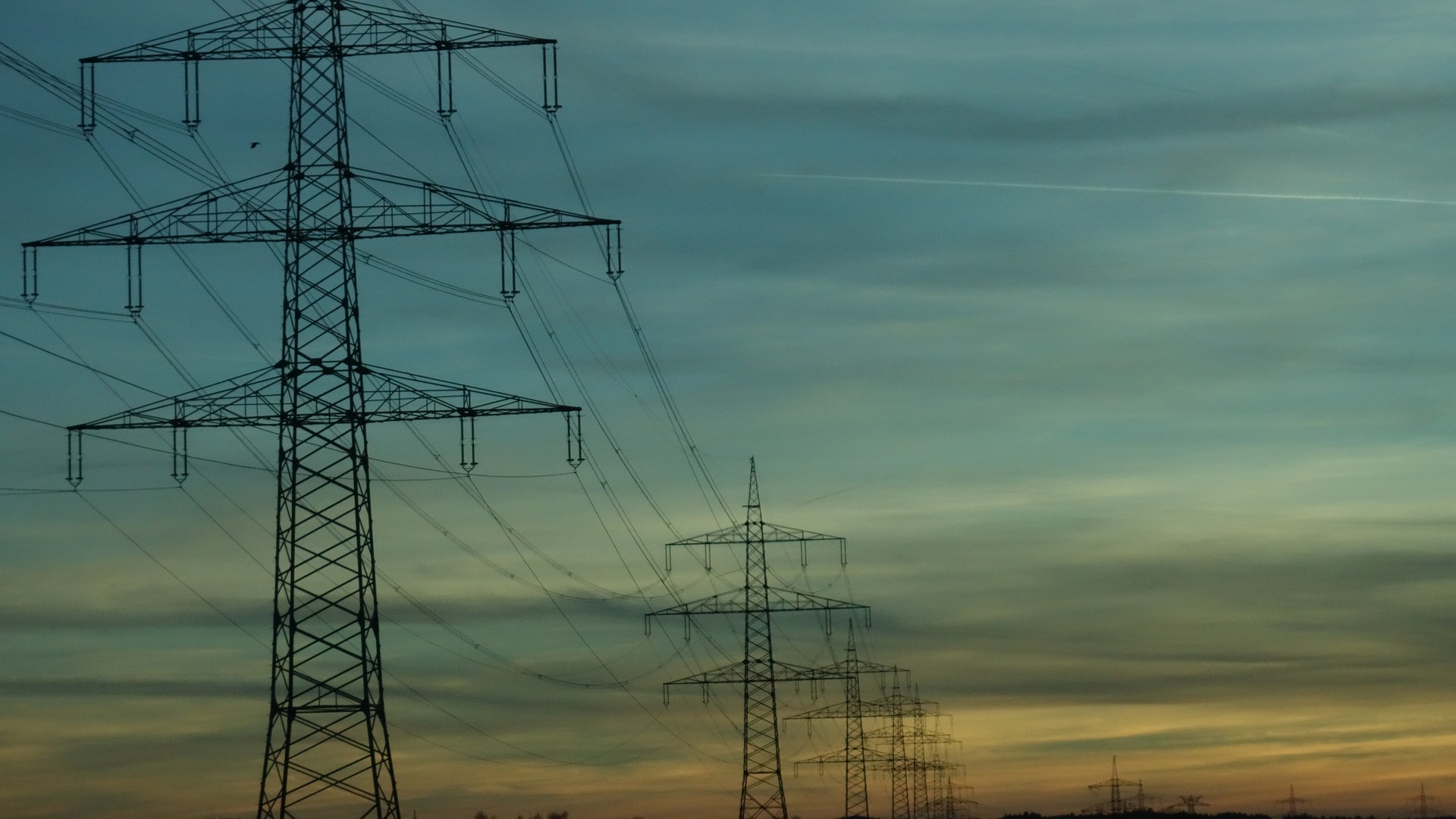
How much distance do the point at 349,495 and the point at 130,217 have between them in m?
8.20

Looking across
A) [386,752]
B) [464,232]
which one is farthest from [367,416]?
[386,752]

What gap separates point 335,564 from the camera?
47531 mm

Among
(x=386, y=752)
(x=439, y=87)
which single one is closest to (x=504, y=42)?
(x=439, y=87)

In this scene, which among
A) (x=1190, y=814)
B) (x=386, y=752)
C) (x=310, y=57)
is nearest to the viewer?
(x=386, y=752)

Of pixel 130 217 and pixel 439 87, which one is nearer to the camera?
pixel 130 217

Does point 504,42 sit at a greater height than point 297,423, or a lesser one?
greater

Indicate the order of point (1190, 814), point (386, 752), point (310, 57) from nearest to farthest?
point (386, 752) < point (310, 57) < point (1190, 814)

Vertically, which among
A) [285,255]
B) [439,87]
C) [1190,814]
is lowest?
[1190,814]

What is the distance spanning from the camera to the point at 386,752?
46.6m

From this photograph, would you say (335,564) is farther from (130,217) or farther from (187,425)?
(130,217)

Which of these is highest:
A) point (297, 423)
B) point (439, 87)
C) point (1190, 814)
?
point (439, 87)

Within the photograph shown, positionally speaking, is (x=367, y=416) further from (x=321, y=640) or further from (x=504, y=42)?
(x=504, y=42)

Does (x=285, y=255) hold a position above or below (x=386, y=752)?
above

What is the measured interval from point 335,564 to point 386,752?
4.51 metres
